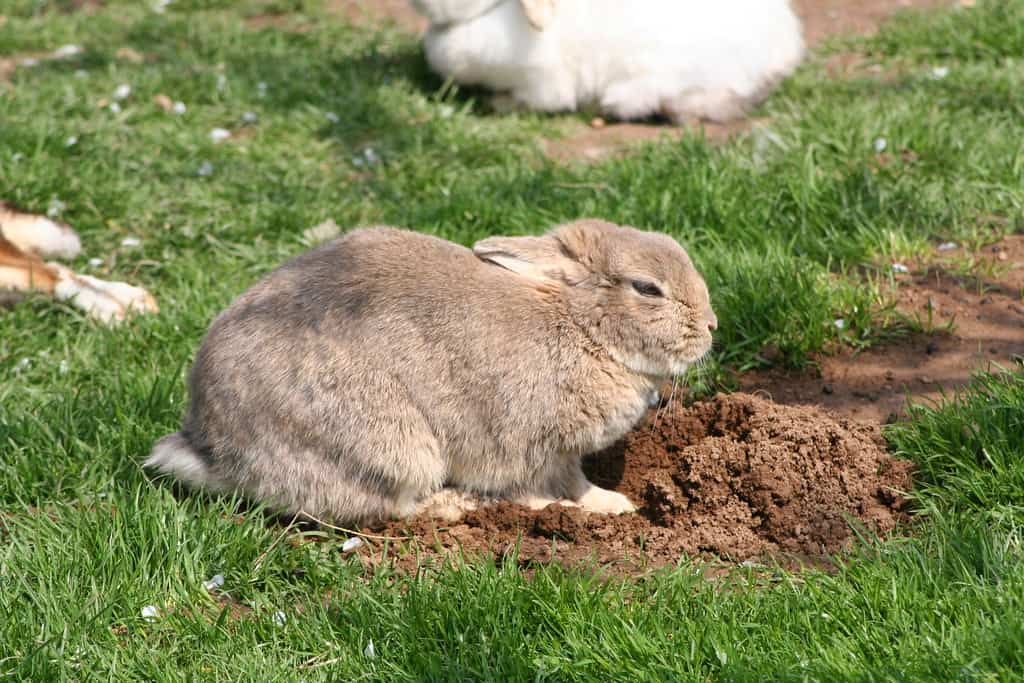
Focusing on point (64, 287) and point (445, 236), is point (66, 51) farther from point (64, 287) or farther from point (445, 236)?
point (445, 236)

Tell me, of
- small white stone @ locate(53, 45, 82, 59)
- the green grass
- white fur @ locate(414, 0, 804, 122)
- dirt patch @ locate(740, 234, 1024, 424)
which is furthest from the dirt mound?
small white stone @ locate(53, 45, 82, 59)

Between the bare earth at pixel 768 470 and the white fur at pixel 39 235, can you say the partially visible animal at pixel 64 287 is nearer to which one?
the white fur at pixel 39 235

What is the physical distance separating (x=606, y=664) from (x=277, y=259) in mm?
3028

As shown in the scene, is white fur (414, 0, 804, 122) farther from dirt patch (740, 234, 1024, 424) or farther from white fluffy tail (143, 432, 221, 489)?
white fluffy tail (143, 432, 221, 489)

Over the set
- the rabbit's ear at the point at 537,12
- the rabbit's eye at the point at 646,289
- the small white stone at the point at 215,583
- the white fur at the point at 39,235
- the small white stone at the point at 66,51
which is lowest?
the small white stone at the point at 66,51

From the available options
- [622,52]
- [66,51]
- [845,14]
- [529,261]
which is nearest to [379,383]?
[529,261]

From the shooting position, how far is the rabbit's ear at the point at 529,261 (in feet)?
12.7

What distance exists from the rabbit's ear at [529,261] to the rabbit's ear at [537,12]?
3.10m

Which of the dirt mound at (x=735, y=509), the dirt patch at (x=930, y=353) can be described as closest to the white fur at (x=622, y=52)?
the dirt patch at (x=930, y=353)

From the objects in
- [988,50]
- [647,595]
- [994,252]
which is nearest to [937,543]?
[647,595]

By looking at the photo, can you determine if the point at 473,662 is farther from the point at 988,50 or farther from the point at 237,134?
the point at 988,50

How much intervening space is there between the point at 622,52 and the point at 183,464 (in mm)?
4041

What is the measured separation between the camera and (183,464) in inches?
146

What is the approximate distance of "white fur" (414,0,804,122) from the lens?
263 inches
